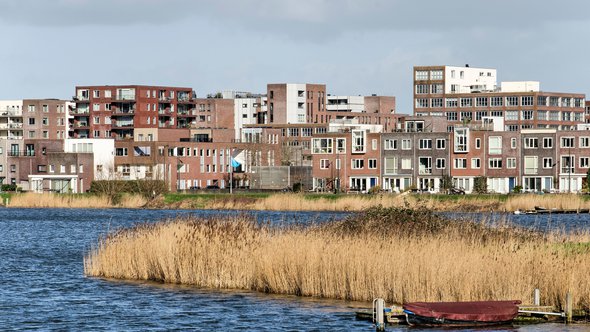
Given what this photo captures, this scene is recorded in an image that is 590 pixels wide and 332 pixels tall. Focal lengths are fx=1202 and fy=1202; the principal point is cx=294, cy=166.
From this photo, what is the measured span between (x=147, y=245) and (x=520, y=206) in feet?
228

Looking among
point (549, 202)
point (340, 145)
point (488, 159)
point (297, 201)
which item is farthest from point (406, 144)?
point (549, 202)

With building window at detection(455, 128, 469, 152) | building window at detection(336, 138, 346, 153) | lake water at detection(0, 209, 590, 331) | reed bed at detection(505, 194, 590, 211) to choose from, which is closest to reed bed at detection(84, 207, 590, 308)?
lake water at detection(0, 209, 590, 331)

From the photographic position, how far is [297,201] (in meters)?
117

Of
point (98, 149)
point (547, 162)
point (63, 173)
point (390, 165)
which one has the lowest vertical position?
point (63, 173)

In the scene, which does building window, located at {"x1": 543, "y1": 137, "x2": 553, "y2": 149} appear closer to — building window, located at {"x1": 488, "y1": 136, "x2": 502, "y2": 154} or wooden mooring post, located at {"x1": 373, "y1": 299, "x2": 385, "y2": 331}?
building window, located at {"x1": 488, "y1": 136, "x2": 502, "y2": 154}

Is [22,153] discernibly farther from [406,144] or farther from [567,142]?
[567,142]

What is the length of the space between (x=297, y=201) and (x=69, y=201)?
89.5 feet

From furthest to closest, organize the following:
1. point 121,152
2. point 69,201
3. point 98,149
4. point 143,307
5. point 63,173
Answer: point 121,152 < point 98,149 < point 63,173 < point 69,201 < point 143,307

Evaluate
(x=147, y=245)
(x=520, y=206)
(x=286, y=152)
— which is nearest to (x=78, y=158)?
(x=286, y=152)

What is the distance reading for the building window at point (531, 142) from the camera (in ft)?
457

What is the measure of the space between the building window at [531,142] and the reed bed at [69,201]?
4442 centimetres

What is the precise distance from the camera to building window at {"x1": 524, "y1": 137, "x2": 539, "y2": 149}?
13925 centimetres

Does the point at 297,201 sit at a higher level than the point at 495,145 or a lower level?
lower

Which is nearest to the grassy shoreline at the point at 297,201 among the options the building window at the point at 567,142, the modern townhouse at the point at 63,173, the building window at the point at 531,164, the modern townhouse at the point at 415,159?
the modern townhouse at the point at 415,159
